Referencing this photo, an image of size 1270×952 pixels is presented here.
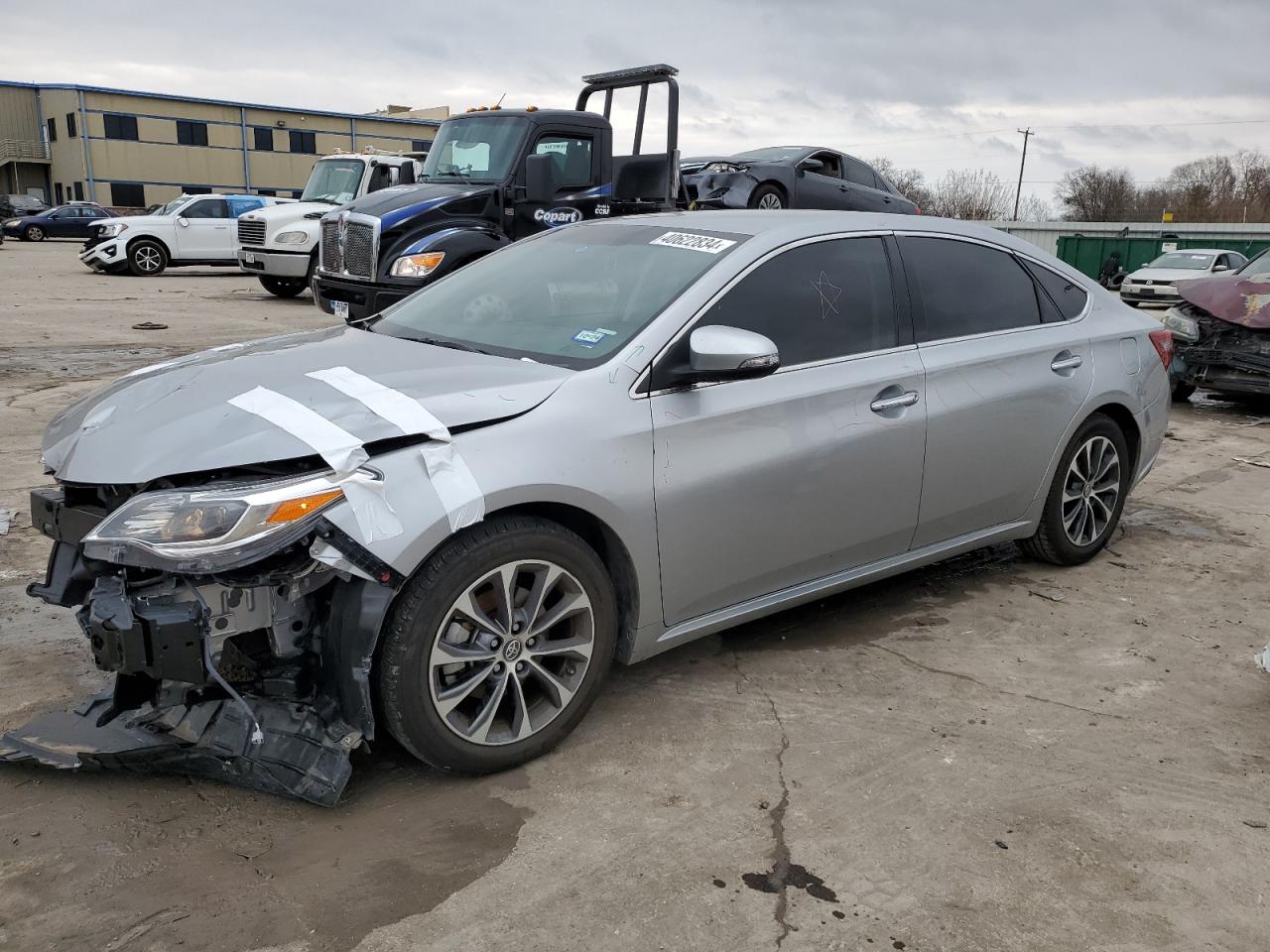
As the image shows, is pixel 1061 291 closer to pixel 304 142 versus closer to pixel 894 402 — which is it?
pixel 894 402

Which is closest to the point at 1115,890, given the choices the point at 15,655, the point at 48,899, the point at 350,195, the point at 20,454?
the point at 48,899

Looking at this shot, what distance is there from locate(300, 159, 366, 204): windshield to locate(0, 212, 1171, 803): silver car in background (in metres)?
13.3

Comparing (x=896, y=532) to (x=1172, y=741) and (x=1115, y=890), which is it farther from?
(x=1115, y=890)

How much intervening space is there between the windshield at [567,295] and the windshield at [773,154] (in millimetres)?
10348

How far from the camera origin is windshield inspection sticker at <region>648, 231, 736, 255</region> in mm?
3836

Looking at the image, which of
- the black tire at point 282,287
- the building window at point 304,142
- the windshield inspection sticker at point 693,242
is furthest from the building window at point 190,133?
the windshield inspection sticker at point 693,242

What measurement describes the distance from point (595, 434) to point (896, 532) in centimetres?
151

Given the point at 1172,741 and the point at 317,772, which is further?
the point at 1172,741

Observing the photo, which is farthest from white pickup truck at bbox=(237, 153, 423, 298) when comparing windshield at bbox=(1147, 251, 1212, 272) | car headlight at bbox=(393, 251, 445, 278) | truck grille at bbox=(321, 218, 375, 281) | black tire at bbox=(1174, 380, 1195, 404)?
windshield at bbox=(1147, 251, 1212, 272)

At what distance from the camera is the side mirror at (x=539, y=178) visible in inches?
422

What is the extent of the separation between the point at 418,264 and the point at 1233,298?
7458 millimetres

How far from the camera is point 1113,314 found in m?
5.12

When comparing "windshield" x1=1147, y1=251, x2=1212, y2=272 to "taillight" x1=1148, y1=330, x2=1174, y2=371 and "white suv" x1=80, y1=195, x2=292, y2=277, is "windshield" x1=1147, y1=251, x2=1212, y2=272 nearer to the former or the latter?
"white suv" x1=80, y1=195, x2=292, y2=277

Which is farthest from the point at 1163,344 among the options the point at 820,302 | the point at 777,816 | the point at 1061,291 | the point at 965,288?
the point at 777,816
